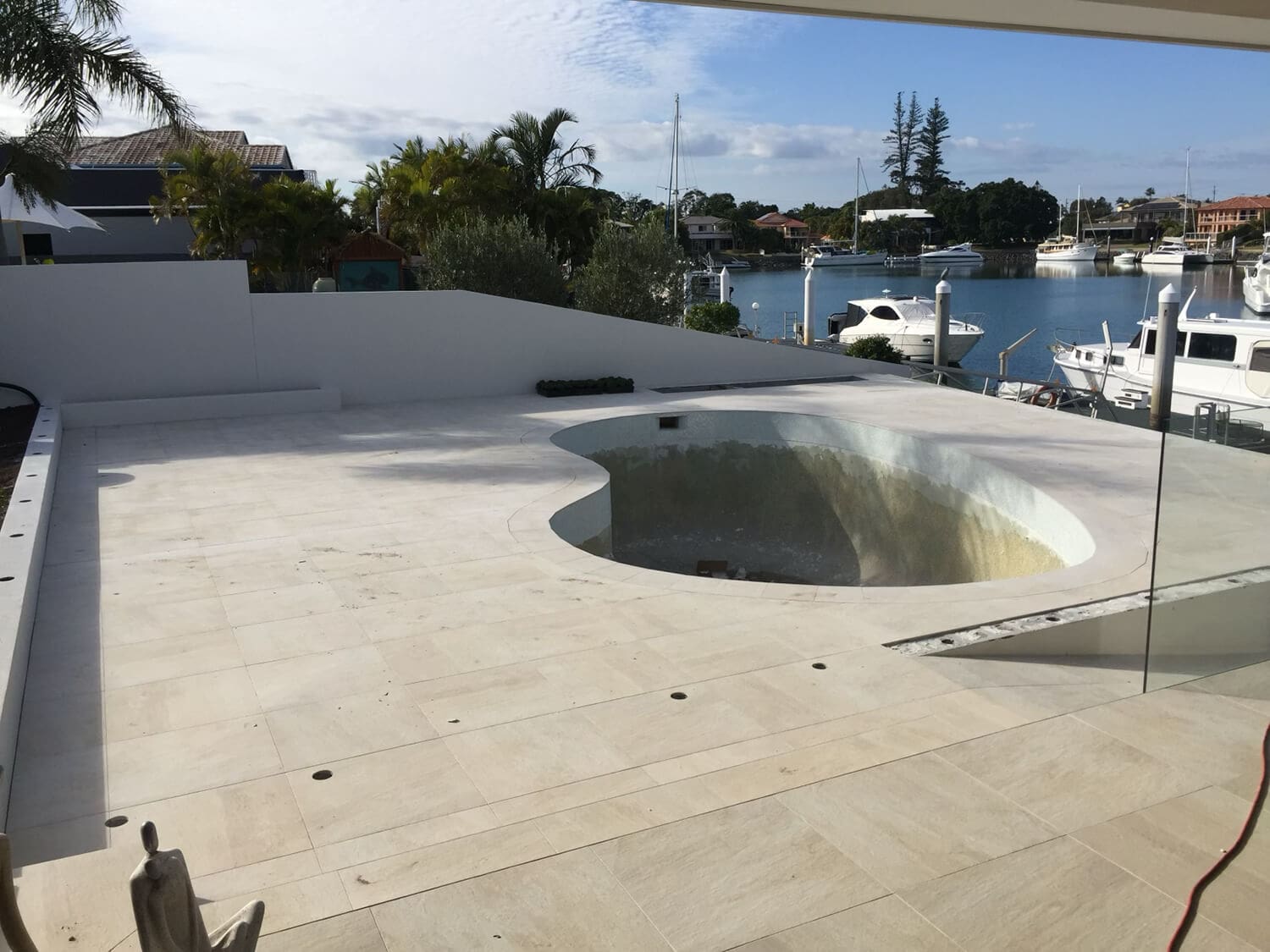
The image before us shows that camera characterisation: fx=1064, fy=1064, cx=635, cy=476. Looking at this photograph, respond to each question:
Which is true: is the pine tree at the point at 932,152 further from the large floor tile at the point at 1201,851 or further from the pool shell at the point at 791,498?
the large floor tile at the point at 1201,851

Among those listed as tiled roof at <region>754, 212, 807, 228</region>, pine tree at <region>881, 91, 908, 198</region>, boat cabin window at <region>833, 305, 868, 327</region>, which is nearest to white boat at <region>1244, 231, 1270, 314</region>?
boat cabin window at <region>833, 305, 868, 327</region>

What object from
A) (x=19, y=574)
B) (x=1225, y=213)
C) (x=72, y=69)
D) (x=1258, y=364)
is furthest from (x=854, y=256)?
(x=19, y=574)

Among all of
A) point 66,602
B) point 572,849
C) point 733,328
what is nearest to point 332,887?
point 572,849

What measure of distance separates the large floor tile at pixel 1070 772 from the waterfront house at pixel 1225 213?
97.6m

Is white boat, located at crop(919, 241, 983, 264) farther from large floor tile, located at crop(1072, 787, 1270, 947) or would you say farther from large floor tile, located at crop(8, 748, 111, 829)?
large floor tile, located at crop(8, 748, 111, 829)

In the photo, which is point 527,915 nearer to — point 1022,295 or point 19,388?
point 19,388

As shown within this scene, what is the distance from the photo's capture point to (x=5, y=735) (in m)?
4.45

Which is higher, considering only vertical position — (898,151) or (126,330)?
(898,151)

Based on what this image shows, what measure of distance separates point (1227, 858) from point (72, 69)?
15.8 m

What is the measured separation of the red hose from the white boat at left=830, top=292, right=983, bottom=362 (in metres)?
23.0

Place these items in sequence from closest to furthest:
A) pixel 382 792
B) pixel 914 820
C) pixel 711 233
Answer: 1. pixel 914 820
2. pixel 382 792
3. pixel 711 233

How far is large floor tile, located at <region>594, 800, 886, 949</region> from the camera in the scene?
10.9 feet

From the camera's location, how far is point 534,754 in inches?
178

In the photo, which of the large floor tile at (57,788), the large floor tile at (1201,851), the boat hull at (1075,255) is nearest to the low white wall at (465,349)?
the large floor tile at (57,788)
